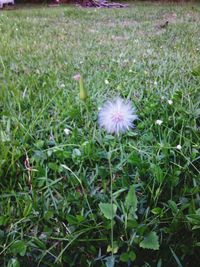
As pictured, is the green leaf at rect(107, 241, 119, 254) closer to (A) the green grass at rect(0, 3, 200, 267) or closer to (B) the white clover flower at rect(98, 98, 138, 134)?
(A) the green grass at rect(0, 3, 200, 267)

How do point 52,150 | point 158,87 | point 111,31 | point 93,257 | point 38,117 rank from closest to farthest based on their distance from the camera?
point 93,257, point 52,150, point 38,117, point 158,87, point 111,31

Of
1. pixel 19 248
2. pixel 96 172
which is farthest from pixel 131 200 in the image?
pixel 19 248

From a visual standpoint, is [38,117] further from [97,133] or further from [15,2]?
[15,2]

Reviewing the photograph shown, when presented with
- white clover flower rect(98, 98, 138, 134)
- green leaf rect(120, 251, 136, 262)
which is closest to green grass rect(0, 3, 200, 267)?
green leaf rect(120, 251, 136, 262)

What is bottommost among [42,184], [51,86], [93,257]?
[93,257]

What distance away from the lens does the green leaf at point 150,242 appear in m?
0.92

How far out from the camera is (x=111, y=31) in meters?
3.72

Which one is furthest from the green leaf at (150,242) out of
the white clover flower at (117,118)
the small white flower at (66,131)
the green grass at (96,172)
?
the small white flower at (66,131)

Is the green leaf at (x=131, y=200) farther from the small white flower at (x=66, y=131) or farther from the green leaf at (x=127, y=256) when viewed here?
the small white flower at (x=66, y=131)

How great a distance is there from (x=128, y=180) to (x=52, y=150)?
0.30m

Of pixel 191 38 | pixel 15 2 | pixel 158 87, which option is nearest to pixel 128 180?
pixel 158 87

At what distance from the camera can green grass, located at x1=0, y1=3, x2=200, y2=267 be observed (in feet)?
3.19

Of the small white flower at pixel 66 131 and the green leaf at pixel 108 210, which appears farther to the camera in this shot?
the small white flower at pixel 66 131

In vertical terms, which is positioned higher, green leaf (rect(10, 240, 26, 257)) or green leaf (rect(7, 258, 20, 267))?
green leaf (rect(10, 240, 26, 257))
